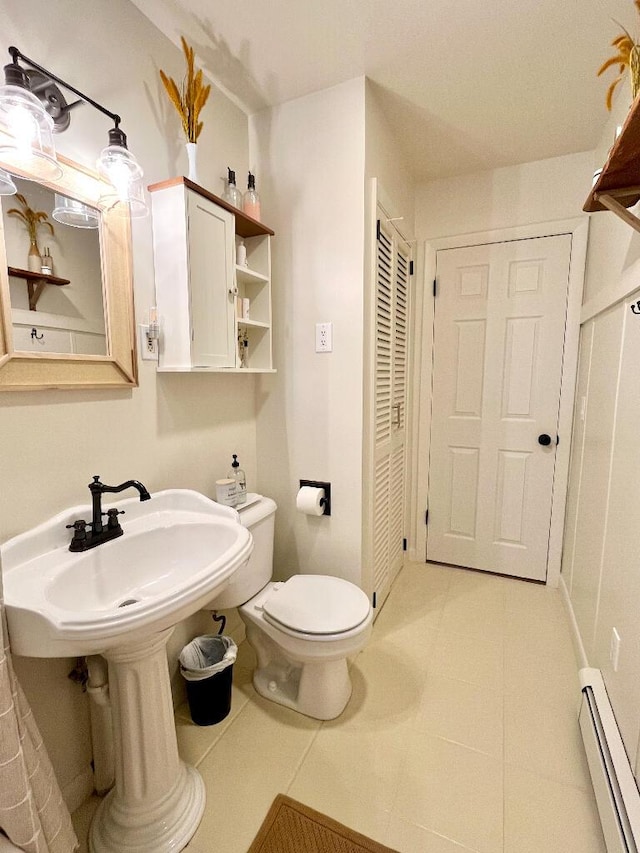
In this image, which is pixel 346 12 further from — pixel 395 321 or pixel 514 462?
pixel 514 462

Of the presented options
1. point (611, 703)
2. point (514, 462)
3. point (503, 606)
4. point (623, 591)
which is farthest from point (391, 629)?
point (514, 462)

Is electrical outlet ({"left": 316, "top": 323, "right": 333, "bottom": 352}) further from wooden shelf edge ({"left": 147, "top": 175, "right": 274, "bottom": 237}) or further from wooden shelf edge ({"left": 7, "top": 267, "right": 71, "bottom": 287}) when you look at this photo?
wooden shelf edge ({"left": 7, "top": 267, "right": 71, "bottom": 287})

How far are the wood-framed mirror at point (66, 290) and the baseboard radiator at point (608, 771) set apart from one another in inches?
70.3

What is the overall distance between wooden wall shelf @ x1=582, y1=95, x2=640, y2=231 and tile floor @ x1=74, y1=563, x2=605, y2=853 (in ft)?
5.67

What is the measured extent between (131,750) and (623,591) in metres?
1.53

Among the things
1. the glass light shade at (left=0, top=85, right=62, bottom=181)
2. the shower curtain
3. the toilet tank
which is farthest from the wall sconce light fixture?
the toilet tank

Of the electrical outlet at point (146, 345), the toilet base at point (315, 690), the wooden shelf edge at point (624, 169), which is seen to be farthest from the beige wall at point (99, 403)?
the wooden shelf edge at point (624, 169)

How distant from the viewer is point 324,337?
1751mm

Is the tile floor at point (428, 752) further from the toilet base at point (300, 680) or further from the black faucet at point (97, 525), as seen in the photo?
the black faucet at point (97, 525)

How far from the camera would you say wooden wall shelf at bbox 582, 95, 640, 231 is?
89cm

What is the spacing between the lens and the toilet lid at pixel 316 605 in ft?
4.53

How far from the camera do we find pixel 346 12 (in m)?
1.30

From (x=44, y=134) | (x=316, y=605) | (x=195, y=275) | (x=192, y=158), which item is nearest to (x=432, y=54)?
(x=192, y=158)

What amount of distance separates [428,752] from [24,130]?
7.00ft
